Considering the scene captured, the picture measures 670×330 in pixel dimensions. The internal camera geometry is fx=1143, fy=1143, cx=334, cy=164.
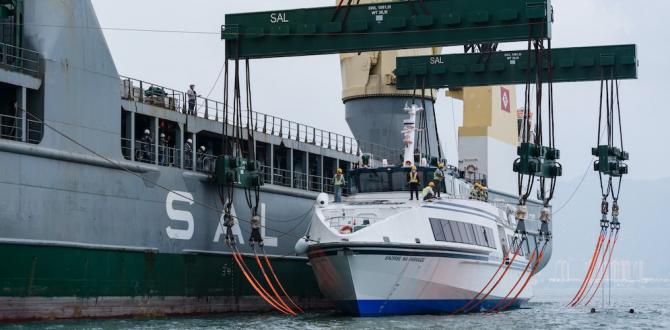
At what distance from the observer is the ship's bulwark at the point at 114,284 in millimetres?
27234

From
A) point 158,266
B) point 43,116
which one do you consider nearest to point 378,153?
point 158,266

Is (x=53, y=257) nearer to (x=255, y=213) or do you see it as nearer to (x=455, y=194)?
(x=255, y=213)

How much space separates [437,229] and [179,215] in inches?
300

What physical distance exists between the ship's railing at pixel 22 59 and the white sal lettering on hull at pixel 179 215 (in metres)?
6.12

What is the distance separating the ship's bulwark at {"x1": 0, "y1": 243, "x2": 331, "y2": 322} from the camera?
27.2 m

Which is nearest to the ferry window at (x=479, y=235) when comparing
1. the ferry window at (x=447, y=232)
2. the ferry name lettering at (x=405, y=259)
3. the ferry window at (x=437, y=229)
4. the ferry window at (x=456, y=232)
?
the ferry window at (x=456, y=232)

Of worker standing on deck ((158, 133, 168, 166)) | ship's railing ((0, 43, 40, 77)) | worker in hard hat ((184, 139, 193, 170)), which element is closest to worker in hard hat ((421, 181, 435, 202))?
worker in hard hat ((184, 139, 193, 170))

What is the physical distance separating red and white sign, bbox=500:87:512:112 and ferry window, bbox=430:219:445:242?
86.1 ft

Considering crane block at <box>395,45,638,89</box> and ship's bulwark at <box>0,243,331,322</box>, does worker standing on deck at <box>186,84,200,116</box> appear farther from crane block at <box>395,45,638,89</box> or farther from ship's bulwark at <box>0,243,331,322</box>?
crane block at <box>395,45,638,89</box>

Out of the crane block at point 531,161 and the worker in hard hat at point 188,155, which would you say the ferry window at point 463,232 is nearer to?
the crane block at point 531,161

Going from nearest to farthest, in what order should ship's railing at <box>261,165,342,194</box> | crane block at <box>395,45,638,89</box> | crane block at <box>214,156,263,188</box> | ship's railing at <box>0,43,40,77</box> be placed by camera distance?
ship's railing at <box>0,43,40,77</box> → crane block at <box>214,156,263,188</box> → crane block at <box>395,45,638,89</box> → ship's railing at <box>261,165,342,194</box>

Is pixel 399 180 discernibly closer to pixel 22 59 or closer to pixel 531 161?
pixel 531 161

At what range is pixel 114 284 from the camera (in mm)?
30438

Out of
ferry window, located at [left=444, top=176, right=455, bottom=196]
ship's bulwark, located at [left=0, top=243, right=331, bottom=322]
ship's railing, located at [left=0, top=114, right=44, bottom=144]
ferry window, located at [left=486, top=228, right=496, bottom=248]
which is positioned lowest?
ship's bulwark, located at [left=0, top=243, right=331, bottom=322]
